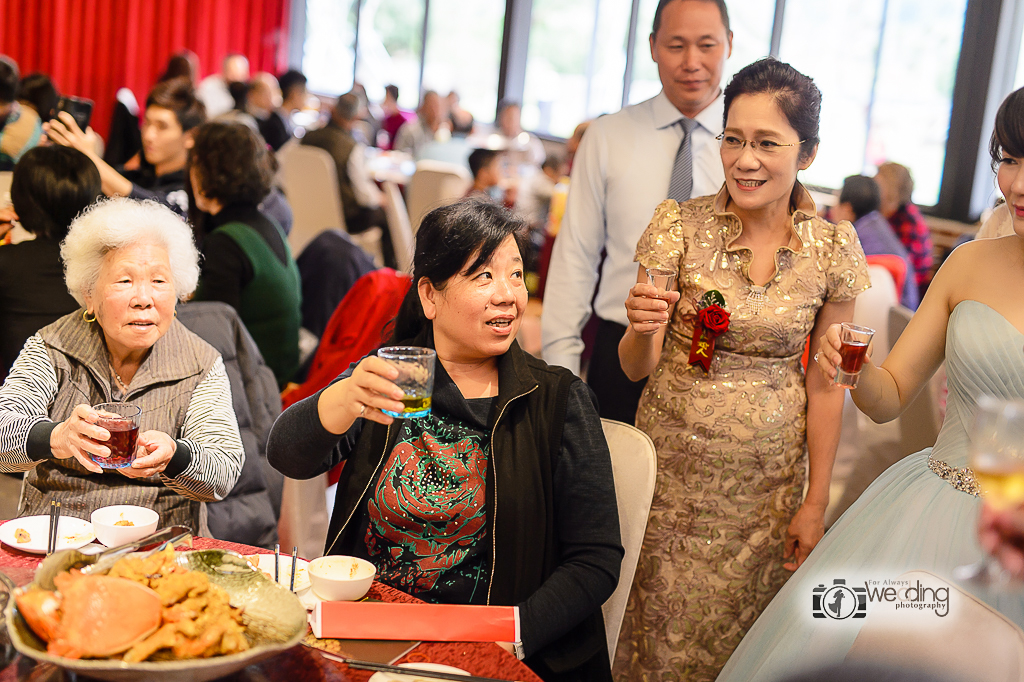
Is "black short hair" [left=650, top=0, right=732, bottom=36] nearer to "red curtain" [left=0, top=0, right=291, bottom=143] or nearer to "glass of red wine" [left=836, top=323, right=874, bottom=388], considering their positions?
"glass of red wine" [left=836, top=323, right=874, bottom=388]

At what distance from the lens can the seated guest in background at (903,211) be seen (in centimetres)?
510

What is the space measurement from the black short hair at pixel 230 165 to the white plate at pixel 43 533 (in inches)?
70.6

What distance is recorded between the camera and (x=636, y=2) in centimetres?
963

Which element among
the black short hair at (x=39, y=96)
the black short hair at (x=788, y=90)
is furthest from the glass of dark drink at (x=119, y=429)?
the black short hair at (x=39, y=96)

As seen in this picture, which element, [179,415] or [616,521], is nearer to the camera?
[616,521]

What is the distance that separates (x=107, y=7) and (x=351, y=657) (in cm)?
1021

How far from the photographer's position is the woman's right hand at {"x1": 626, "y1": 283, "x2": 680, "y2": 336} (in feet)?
5.81

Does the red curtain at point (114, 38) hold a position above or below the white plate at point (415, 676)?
above

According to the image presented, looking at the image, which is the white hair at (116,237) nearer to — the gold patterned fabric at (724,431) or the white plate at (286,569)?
the white plate at (286,569)

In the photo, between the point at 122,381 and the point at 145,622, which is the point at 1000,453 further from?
the point at 122,381

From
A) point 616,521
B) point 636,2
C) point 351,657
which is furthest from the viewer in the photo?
point 636,2

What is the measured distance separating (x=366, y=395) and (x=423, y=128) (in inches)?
318

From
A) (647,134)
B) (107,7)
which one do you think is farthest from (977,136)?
(107,7)

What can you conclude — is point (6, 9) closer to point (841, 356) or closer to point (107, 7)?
point (107, 7)
